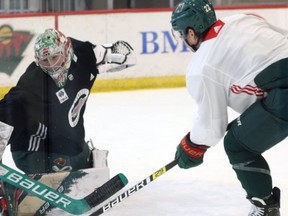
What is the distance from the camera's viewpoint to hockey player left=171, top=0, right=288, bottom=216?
1.78 metres

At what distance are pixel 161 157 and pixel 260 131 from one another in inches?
35.2

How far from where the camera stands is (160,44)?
10.7 feet

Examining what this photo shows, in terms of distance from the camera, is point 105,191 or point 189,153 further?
point 105,191

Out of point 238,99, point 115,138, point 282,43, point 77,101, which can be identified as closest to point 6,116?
point 77,101

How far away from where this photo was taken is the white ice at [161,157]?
223 cm

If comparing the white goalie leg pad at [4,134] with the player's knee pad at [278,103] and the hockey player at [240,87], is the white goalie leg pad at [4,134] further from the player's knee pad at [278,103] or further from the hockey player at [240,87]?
the player's knee pad at [278,103]

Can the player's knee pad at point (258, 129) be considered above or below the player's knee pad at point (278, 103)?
below

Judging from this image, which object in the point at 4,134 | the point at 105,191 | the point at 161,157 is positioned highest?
the point at 4,134

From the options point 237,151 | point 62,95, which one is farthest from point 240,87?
point 62,95

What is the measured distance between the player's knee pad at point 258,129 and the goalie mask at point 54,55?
0.69 metres

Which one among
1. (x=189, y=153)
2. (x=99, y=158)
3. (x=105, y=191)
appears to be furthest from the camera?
(x=99, y=158)

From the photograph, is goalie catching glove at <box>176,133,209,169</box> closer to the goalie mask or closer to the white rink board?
the goalie mask

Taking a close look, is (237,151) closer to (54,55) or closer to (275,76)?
(275,76)

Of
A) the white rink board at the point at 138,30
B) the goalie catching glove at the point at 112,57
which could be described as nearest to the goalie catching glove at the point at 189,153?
the goalie catching glove at the point at 112,57
